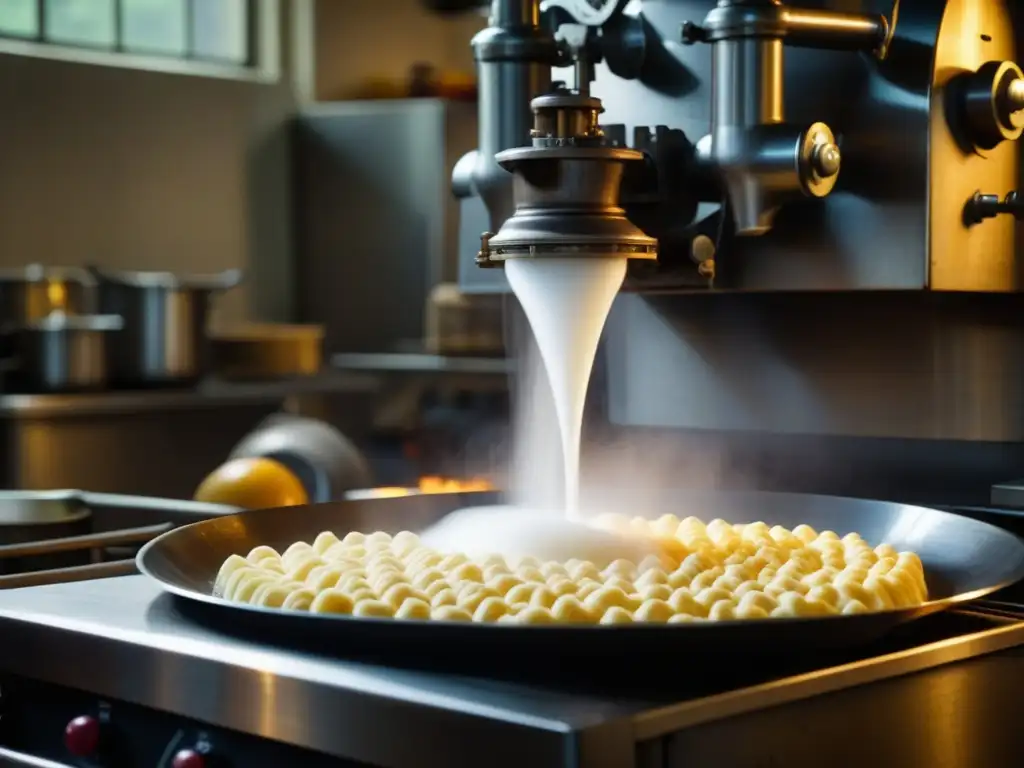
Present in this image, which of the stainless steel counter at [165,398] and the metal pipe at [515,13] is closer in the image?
the metal pipe at [515,13]

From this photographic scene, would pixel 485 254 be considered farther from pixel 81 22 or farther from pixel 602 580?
pixel 81 22

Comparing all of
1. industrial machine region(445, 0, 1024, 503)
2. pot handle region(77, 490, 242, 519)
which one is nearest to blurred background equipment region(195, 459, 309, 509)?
pot handle region(77, 490, 242, 519)

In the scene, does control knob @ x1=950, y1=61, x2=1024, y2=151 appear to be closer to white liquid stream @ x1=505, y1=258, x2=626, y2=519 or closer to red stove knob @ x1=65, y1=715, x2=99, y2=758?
white liquid stream @ x1=505, y1=258, x2=626, y2=519

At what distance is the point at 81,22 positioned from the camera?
6.65 meters

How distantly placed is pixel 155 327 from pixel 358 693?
3816 mm

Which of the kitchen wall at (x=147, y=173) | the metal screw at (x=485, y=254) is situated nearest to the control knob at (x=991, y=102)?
the metal screw at (x=485, y=254)

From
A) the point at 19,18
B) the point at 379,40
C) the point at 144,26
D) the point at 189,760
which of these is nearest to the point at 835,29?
the point at 189,760

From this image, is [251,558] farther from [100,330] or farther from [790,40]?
[100,330]

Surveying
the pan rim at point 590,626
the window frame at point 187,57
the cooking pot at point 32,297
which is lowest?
the pan rim at point 590,626

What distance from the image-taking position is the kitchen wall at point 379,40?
755 cm

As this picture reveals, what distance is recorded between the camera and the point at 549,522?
56.9 inches

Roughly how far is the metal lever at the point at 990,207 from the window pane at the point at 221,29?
19.4 ft

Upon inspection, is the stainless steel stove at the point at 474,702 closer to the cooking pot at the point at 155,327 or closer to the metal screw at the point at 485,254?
the metal screw at the point at 485,254

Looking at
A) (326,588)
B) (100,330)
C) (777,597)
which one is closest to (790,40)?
(777,597)
